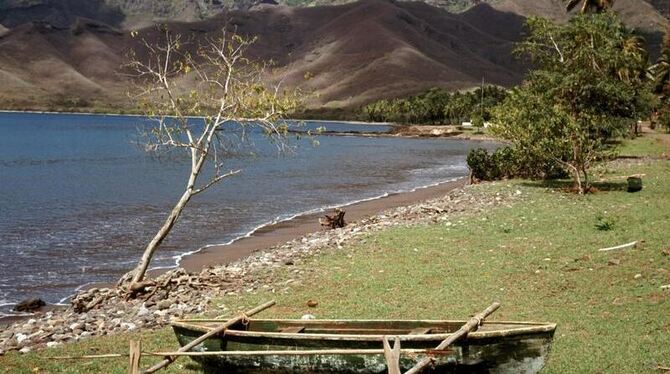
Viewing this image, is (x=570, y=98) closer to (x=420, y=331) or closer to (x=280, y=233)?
(x=280, y=233)

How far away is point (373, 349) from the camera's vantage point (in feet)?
29.5

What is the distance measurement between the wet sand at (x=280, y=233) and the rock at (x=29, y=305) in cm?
547

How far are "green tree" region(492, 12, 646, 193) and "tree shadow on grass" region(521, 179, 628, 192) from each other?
1.82 ft

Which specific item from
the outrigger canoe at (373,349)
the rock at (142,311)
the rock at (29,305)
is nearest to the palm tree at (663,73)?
the rock at (29,305)

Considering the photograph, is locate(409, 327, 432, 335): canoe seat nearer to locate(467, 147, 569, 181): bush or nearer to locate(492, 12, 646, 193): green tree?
locate(492, 12, 646, 193): green tree

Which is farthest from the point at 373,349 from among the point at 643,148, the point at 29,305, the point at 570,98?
the point at 643,148

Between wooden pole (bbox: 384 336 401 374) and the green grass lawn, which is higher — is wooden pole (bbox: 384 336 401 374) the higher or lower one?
the higher one

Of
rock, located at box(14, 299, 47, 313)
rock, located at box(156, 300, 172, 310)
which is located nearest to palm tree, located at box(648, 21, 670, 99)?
rock, located at box(156, 300, 172, 310)

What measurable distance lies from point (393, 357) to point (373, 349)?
2.78 ft

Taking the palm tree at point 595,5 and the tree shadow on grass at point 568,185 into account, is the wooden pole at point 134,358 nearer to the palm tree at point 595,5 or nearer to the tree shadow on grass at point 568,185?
the tree shadow on grass at point 568,185

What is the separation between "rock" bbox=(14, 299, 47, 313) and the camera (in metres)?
18.0

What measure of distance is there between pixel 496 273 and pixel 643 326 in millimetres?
5008

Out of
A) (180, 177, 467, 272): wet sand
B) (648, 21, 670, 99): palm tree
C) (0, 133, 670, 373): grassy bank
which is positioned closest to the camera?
(0, 133, 670, 373): grassy bank

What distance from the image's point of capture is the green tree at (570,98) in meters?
29.9
